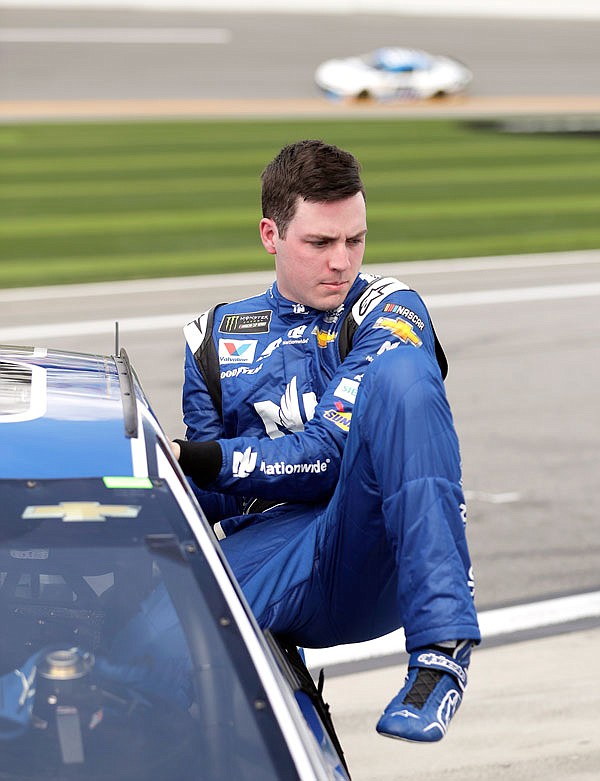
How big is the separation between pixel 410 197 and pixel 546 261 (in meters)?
3.52

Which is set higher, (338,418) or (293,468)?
(338,418)

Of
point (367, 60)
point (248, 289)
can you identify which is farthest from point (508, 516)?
point (367, 60)

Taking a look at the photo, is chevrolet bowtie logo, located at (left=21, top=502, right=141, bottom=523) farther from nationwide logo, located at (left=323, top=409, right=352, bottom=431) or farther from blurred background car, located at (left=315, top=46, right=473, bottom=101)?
blurred background car, located at (left=315, top=46, right=473, bottom=101)

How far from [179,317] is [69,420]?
30.4ft

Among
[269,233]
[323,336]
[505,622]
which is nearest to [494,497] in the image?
[505,622]

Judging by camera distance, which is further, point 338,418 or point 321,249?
point 321,249

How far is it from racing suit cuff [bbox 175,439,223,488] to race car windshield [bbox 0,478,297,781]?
0.78m

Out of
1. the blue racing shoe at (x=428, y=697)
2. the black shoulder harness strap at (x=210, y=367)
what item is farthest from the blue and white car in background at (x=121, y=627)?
the black shoulder harness strap at (x=210, y=367)

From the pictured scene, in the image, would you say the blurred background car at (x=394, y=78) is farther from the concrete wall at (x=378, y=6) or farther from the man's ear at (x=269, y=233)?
the man's ear at (x=269, y=233)

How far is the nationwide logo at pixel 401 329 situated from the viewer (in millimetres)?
4219

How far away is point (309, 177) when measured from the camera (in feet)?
13.7

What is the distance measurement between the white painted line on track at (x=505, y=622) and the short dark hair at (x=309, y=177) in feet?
7.03

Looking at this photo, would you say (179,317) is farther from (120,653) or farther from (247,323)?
(120,653)

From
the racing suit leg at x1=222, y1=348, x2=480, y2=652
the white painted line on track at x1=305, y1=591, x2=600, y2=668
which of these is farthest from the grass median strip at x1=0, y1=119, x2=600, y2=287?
the racing suit leg at x1=222, y1=348, x2=480, y2=652
